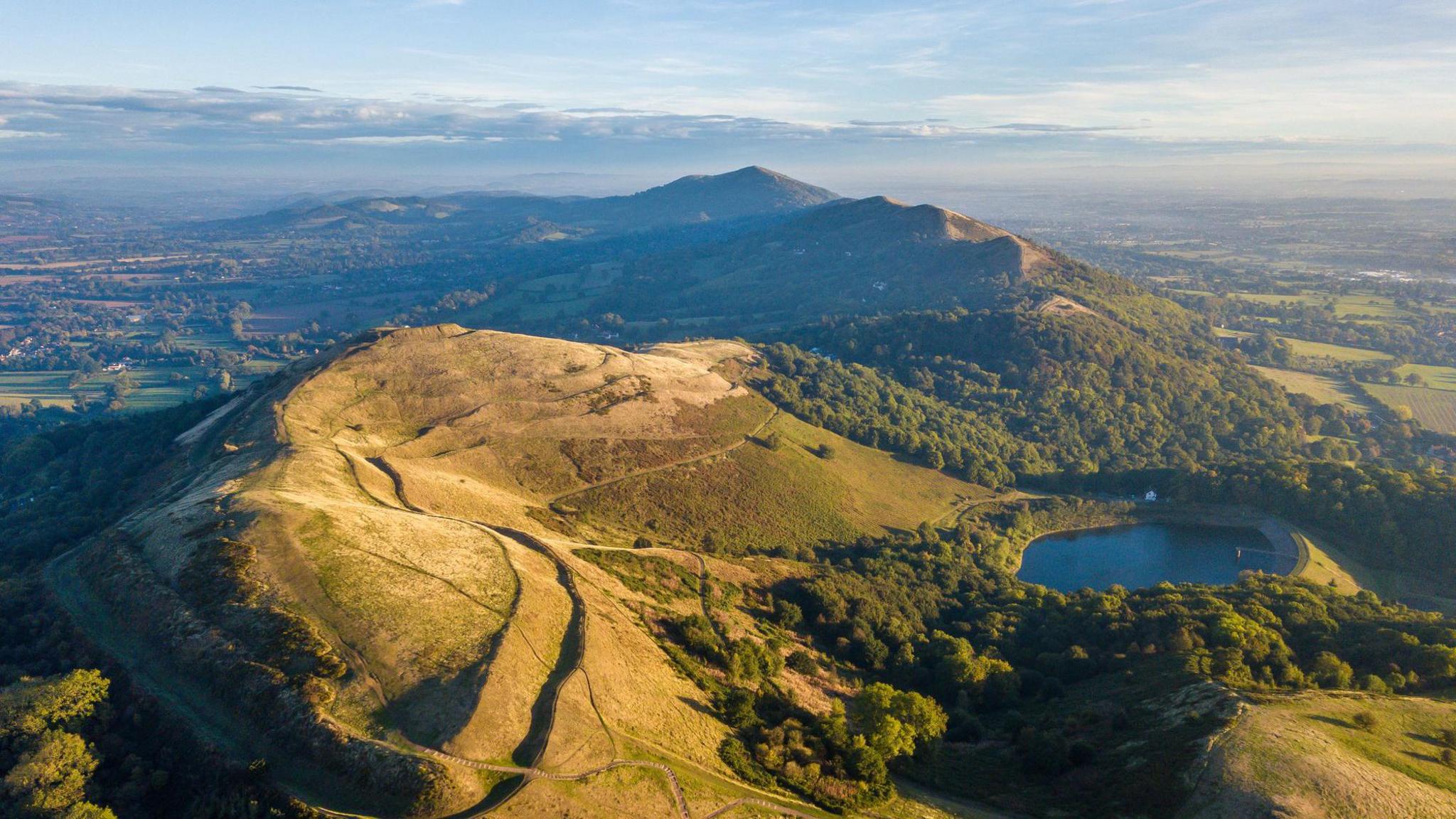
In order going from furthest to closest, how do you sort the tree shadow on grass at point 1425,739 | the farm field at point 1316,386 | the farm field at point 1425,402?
the farm field at point 1316,386
the farm field at point 1425,402
the tree shadow on grass at point 1425,739

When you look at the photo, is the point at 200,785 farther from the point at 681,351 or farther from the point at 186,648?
the point at 681,351

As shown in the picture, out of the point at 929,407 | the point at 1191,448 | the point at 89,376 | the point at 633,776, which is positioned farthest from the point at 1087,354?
the point at 89,376

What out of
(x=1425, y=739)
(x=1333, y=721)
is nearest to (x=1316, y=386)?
(x=1425, y=739)

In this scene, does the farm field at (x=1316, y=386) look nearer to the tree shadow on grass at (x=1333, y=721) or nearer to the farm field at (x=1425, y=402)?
the farm field at (x=1425, y=402)

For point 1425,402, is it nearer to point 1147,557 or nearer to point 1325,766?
point 1147,557

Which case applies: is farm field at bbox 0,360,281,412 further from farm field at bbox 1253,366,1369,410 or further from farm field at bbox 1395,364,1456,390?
farm field at bbox 1395,364,1456,390

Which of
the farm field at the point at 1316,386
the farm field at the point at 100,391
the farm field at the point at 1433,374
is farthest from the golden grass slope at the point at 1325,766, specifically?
the farm field at the point at 100,391
